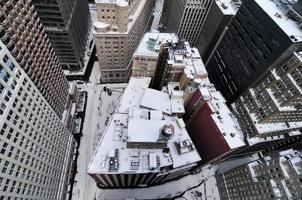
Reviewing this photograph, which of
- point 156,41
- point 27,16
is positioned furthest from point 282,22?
point 27,16

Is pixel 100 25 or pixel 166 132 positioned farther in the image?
pixel 100 25

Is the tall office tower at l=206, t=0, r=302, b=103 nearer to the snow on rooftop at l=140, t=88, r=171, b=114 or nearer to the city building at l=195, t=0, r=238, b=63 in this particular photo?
the city building at l=195, t=0, r=238, b=63

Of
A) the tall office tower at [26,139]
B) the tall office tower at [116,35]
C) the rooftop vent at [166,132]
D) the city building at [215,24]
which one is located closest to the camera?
the tall office tower at [26,139]

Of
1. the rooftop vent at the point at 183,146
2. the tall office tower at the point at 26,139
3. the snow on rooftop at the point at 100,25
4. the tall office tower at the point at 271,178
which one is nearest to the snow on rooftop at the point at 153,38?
the snow on rooftop at the point at 100,25

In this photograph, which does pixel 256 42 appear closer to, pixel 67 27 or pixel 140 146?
pixel 140 146

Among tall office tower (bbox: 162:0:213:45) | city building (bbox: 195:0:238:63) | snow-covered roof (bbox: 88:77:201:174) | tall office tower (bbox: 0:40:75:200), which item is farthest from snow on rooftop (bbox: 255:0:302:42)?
tall office tower (bbox: 0:40:75:200)

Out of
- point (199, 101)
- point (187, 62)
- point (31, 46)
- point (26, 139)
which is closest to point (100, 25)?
point (31, 46)

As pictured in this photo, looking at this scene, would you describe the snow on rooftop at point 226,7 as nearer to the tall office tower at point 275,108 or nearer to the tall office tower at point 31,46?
the tall office tower at point 275,108
